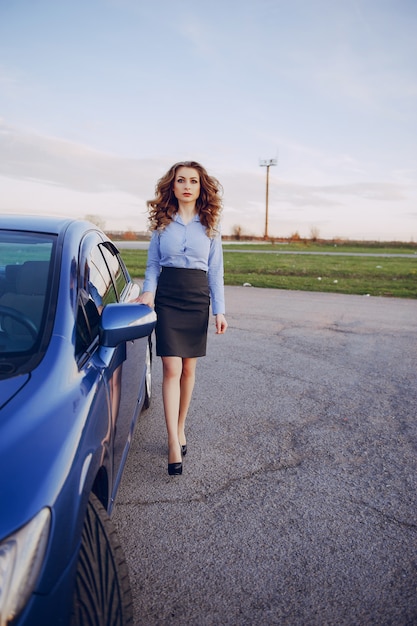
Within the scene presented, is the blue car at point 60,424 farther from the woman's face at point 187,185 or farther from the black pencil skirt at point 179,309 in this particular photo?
the woman's face at point 187,185

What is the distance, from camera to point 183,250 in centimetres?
326

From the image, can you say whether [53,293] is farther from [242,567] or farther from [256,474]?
[256,474]

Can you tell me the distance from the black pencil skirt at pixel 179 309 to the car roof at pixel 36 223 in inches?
27.8

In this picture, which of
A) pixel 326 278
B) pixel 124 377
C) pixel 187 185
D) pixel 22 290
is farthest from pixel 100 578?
pixel 326 278

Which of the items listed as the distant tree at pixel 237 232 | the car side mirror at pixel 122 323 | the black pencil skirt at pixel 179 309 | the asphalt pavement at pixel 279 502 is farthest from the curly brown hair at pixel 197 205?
the distant tree at pixel 237 232

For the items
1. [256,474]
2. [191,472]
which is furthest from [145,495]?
[256,474]

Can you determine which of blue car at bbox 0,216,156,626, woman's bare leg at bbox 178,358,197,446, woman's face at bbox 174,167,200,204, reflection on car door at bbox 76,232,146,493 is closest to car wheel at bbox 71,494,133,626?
blue car at bbox 0,216,156,626

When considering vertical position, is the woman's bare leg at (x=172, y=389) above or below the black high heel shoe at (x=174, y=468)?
above

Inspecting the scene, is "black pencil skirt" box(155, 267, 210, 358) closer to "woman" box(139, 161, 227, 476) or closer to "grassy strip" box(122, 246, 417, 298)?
"woman" box(139, 161, 227, 476)

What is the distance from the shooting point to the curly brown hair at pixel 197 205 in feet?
10.9

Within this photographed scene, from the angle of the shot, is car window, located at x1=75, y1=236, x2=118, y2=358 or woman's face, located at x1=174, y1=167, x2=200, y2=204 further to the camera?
woman's face, located at x1=174, y1=167, x2=200, y2=204

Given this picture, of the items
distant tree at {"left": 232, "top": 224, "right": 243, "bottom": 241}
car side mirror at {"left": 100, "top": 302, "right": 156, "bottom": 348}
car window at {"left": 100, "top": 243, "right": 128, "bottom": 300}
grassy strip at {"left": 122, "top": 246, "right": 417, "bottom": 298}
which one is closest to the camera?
car side mirror at {"left": 100, "top": 302, "right": 156, "bottom": 348}

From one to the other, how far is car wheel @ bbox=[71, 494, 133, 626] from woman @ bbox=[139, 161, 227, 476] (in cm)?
149

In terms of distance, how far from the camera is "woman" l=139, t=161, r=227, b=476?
3244 mm
